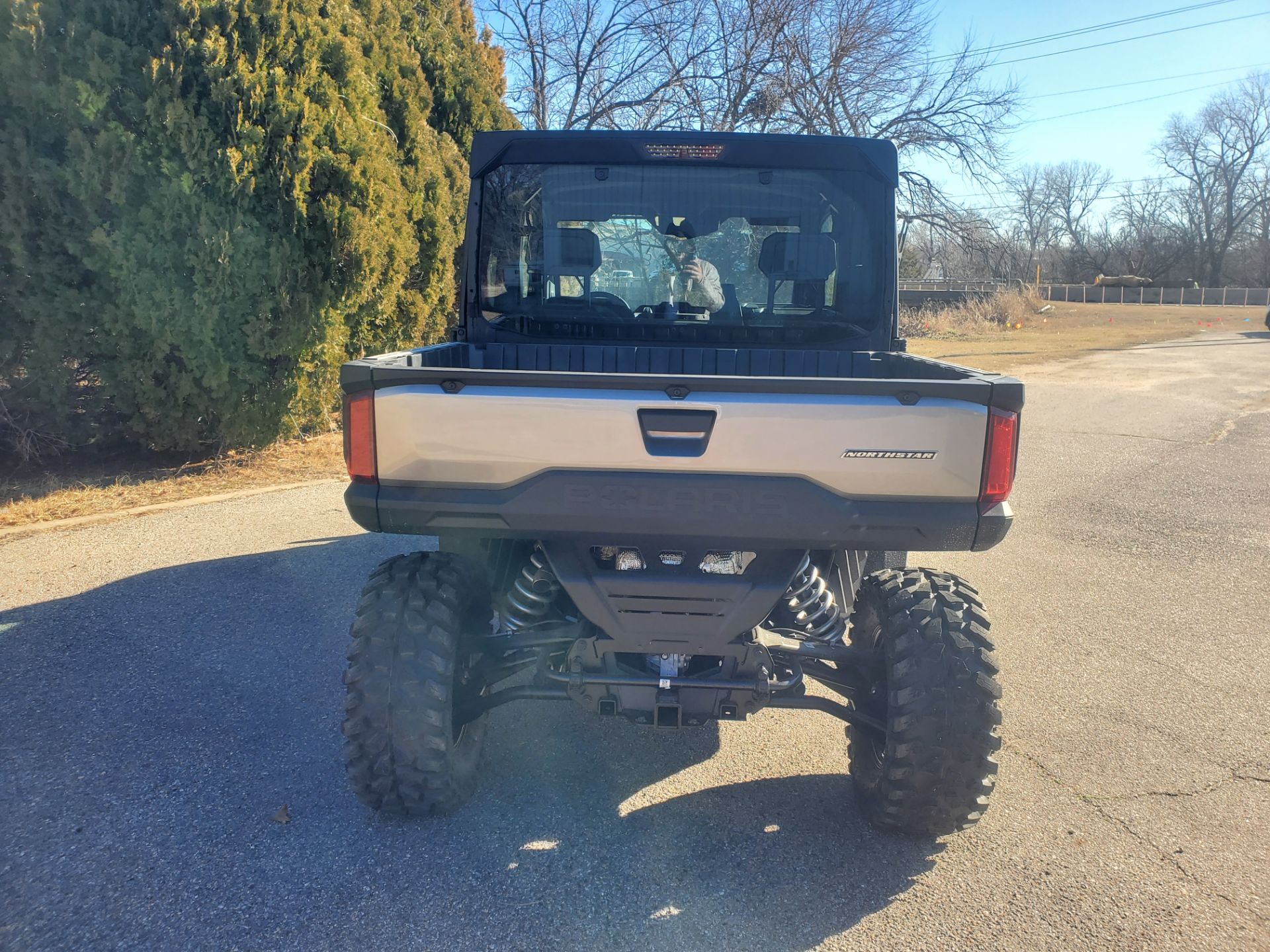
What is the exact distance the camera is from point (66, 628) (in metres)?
4.79

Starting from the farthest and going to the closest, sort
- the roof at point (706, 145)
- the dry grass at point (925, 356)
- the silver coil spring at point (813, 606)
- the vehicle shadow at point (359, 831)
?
the dry grass at point (925, 356), the roof at point (706, 145), the silver coil spring at point (813, 606), the vehicle shadow at point (359, 831)

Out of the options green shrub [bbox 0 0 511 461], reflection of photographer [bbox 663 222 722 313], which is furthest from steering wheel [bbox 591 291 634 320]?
green shrub [bbox 0 0 511 461]

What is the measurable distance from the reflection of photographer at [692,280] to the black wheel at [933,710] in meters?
1.68

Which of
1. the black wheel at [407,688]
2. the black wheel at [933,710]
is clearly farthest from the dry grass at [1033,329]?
the black wheel at [407,688]

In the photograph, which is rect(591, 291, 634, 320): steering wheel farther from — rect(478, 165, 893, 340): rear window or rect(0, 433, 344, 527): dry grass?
rect(0, 433, 344, 527): dry grass

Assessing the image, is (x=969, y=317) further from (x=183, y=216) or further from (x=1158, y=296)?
(x=1158, y=296)

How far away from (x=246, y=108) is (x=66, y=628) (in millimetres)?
4430

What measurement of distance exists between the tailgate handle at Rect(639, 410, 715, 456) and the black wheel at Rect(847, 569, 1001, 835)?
0.93 m

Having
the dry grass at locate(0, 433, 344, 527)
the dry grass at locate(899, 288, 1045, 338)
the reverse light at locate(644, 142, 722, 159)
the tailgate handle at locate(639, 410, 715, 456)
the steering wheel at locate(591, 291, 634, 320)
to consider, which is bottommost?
the dry grass at locate(0, 433, 344, 527)

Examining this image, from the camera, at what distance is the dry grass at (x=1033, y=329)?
22.2m

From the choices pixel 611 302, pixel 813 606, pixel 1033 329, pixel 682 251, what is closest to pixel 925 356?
pixel 682 251

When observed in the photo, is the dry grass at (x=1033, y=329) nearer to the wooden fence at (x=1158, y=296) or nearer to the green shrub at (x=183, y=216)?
the wooden fence at (x=1158, y=296)

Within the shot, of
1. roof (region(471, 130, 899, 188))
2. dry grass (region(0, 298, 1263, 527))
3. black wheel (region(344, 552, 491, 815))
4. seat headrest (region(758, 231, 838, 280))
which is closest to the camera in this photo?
black wheel (region(344, 552, 491, 815))

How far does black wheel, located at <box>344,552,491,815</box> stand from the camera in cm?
294
